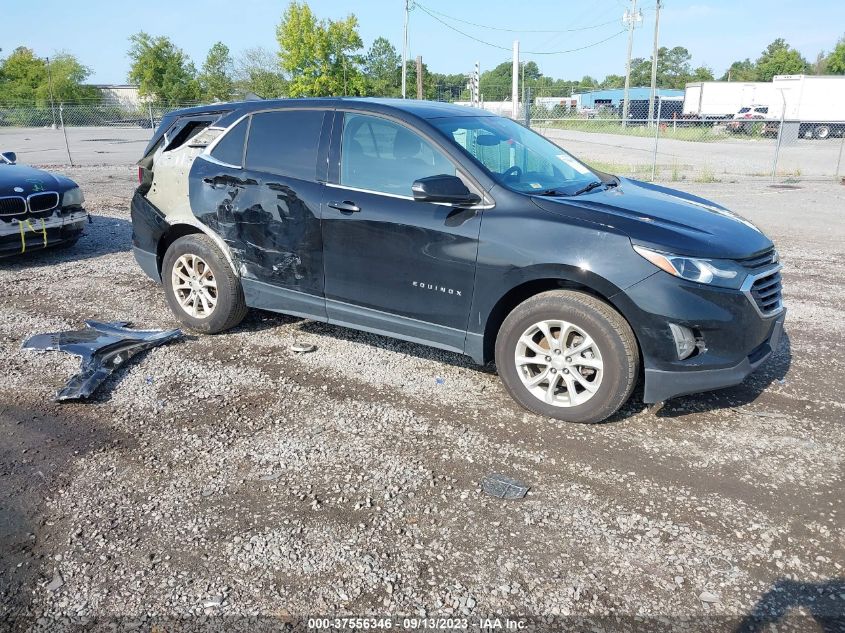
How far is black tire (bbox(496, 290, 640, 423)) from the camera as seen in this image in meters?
3.73

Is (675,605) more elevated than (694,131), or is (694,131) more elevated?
(694,131)

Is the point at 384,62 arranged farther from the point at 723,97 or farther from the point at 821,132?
the point at 821,132

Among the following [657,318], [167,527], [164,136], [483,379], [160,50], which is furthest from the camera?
[160,50]

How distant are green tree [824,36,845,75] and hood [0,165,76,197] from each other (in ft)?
283

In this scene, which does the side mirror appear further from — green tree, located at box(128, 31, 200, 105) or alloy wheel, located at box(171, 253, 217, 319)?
green tree, located at box(128, 31, 200, 105)

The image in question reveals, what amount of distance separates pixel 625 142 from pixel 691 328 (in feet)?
99.9

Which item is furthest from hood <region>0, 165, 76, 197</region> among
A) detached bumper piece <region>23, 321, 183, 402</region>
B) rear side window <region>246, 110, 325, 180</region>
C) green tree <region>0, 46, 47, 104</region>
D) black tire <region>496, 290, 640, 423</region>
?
green tree <region>0, 46, 47, 104</region>

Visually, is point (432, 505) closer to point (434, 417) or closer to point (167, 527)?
point (434, 417)

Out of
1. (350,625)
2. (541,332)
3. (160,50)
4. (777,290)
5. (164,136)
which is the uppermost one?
(160,50)

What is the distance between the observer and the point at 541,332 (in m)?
3.98

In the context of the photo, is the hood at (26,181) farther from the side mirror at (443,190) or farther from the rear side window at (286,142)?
the side mirror at (443,190)

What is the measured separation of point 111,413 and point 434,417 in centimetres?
206

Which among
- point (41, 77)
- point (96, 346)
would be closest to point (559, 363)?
point (96, 346)

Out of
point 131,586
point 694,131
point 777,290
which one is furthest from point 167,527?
point 694,131
